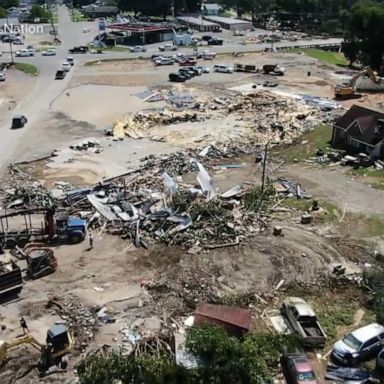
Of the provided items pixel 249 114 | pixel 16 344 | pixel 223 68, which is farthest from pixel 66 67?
pixel 16 344

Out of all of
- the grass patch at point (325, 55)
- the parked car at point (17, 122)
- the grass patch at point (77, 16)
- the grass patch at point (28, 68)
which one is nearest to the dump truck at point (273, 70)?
the grass patch at point (325, 55)

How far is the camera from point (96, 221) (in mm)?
29078

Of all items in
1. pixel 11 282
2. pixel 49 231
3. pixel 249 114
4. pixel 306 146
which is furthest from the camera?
pixel 249 114

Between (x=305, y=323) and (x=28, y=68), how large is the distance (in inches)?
2375

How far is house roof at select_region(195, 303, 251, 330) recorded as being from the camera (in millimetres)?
19500

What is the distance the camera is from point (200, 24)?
111m

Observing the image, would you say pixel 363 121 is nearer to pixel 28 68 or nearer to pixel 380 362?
pixel 380 362

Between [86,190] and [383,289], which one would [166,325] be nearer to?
[383,289]

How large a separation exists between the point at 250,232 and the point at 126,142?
18.1 m

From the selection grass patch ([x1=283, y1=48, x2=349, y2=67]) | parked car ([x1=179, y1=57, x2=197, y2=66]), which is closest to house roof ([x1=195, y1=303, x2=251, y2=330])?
parked car ([x1=179, y1=57, x2=197, y2=66])

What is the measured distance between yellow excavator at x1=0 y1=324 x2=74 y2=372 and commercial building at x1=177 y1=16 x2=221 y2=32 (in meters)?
96.6

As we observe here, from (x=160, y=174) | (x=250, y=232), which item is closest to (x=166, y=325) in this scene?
(x=250, y=232)

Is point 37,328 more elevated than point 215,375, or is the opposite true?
point 215,375

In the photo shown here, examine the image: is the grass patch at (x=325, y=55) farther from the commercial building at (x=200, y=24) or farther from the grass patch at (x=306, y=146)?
the grass patch at (x=306, y=146)
